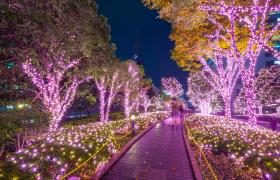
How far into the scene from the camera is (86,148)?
5223 millimetres

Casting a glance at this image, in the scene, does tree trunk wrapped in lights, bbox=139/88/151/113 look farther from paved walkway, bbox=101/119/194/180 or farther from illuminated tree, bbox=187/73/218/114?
paved walkway, bbox=101/119/194/180

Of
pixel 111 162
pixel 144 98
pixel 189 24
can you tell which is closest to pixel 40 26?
pixel 111 162

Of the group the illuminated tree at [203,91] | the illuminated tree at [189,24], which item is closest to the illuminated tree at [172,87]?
the illuminated tree at [203,91]

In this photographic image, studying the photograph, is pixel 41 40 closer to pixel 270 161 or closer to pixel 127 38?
pixel 270 161

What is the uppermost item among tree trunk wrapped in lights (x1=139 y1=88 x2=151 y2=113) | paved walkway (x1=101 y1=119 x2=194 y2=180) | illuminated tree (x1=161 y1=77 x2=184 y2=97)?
illuminated tree (x1=161 y1=77 x2=184 y2=97)

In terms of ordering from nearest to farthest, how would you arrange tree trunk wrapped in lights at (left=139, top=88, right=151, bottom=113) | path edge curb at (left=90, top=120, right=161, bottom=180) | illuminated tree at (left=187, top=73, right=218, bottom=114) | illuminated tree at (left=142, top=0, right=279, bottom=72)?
1. path edge curb at (left=90, top=120, right=161, bottom=180)
2. illuminated tree at (left=142, top=0, right=279, bottom=72)
3. tree trunk wrapped in lights at (left=139, top=88, right=151, bottom=113)
4. illuminated tree at (left=187, top=73, right=218, bottom=114)

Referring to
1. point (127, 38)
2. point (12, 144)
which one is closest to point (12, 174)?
point (12, 144)

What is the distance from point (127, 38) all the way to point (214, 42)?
197 feet

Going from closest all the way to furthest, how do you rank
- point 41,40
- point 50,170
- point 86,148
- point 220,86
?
point 50,170 → point 86,148 → point 41,40 → point 220,86

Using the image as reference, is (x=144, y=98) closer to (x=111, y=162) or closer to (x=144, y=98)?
(x=144, y=98)

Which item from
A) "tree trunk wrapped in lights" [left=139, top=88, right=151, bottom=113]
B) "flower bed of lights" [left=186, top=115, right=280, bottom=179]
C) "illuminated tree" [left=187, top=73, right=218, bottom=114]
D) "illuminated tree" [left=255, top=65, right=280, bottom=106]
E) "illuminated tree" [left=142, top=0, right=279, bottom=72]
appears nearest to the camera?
"flower bed of lights" [left=186, top=115, right=280, bottom=179]

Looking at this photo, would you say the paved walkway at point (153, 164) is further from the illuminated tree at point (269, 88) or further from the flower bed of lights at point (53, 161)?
the illuminated tree at point (269, 88)

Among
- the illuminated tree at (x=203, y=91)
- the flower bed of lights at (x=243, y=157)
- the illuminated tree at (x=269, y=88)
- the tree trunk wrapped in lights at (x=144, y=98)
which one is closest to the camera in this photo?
the flower bed of lights at (x=243, y=157)

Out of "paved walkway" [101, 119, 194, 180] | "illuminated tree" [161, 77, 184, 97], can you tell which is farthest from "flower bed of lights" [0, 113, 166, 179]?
"illuminated tree" [161, 77, 184, 97]
